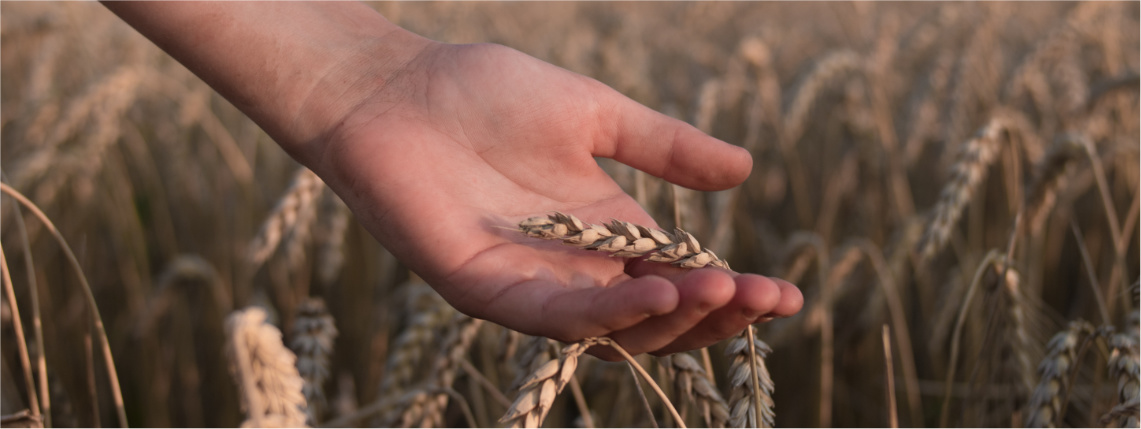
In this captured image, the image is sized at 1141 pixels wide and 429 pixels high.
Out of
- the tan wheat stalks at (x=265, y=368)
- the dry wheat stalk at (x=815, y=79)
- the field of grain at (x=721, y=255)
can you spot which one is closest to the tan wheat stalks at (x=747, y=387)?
the field of grain at (x=721, y=255)

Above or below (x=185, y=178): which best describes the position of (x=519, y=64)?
below

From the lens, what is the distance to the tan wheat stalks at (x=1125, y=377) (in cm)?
105

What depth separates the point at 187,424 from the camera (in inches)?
92.6

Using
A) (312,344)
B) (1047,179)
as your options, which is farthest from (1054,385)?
(312,344)

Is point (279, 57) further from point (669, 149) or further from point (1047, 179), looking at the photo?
point (1047, 179)

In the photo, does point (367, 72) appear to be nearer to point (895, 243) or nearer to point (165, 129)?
point (895, 243)

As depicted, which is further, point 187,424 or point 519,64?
point 187,424

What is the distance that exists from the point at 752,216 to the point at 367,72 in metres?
2.13

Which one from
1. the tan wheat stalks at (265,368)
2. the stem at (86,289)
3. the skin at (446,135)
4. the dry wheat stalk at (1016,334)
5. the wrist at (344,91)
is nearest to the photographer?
the tan wheat stalks at (265,368)

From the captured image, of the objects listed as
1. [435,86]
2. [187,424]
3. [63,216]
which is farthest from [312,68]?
[63,216]

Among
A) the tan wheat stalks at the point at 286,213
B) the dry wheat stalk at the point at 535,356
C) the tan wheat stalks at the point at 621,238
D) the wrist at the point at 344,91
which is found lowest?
the dry wheat stalk at the point at 535,356

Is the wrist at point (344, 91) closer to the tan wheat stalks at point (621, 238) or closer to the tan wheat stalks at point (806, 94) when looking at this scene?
the tan wheat stalks at point (621, 238)

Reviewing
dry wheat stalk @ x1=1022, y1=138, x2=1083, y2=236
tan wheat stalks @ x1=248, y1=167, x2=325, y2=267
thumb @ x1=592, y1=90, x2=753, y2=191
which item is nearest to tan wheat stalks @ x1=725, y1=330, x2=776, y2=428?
thumb @ x1=592, y1=90, x2=753, y2=191

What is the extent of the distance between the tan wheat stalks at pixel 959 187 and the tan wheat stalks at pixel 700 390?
69cm
